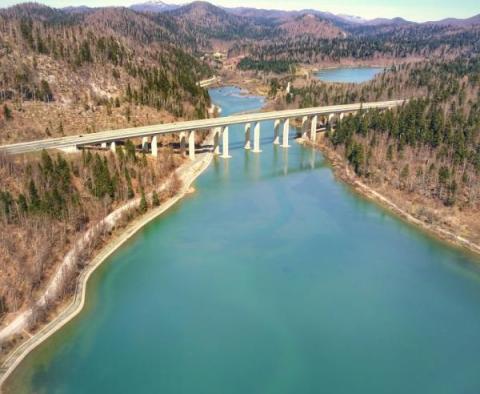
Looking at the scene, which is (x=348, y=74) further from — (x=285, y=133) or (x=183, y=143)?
(x=183, y=143)

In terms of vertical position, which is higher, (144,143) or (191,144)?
(144,143)

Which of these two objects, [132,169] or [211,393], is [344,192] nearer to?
[132,169]

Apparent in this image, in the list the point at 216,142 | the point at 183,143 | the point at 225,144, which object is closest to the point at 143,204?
the point at 183,143

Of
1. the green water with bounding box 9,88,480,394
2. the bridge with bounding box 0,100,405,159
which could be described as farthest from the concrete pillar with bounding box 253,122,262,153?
the green water with bounding box 9,88,480,394

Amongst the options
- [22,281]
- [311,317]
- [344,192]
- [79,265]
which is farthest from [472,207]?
[22,281]

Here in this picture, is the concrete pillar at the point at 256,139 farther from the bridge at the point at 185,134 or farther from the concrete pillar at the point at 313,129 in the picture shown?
the concrete pillar at the point at 313,129

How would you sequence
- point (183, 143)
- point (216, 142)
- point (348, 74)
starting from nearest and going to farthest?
point (183, 143), point (216, 142), point (348, 74)

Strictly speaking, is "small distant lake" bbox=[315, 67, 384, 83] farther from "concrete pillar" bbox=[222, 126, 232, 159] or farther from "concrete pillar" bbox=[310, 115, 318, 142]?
"concrete pillar" bbox=[222, 126, 232, 159]
